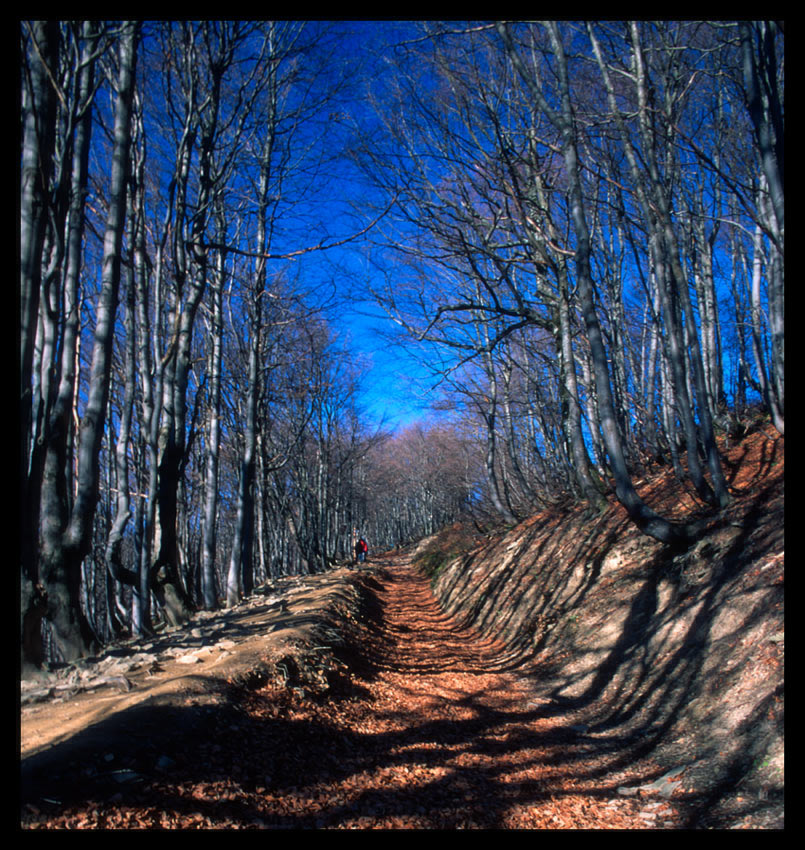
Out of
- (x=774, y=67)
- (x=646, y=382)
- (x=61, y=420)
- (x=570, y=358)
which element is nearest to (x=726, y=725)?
(x=774, y=67)

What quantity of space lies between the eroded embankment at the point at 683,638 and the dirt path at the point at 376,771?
Result: 0.44 meters

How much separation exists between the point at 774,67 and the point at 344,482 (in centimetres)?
3149

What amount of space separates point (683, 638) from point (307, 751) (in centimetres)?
372

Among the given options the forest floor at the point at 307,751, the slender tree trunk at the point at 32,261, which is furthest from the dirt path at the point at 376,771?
the slender tree trunk at the point at 32,261

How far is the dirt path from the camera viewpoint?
309 cm

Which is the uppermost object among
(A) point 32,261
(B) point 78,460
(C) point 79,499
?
(A) point 32,261

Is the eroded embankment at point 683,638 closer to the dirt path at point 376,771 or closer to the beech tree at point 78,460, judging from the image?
the dirt path at point 376,771

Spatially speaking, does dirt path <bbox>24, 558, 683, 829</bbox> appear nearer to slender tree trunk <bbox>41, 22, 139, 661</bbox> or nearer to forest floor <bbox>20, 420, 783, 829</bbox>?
forest floor <bbox>20, 420, 783, 829</bbox>

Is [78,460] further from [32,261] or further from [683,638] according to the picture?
[683,638]

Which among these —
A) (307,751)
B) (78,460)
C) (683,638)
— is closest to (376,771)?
(307,751)

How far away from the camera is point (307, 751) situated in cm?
434

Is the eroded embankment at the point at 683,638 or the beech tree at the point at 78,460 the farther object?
the beech tree at the point at 78,460

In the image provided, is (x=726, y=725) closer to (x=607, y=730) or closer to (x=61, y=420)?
(x=607, y=730)

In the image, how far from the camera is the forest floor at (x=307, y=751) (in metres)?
3.06
